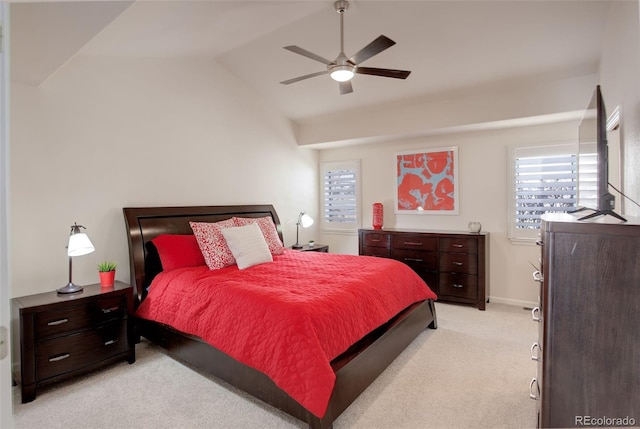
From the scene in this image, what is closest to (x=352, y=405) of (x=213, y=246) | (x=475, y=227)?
(x=213, y=246)

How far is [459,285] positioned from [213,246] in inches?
120

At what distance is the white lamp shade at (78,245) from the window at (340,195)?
12.5ft

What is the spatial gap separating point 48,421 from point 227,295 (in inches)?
51.1

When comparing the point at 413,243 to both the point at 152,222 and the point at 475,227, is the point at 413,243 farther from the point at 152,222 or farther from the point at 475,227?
the point at 152,222

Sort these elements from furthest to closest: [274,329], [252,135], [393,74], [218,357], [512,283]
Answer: [252,135] → [512,283] → [393,74] → [218,357] → [274,329]

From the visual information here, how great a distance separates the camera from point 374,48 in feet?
8.13

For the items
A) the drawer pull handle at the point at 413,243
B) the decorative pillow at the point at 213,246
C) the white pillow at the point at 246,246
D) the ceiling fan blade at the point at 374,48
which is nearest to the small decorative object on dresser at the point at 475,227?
the drawer pull handle at the point at 413,243

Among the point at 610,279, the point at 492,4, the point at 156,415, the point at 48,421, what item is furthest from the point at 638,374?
the point at 48,421

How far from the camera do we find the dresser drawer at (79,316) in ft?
7.96

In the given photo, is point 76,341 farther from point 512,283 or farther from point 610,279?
point 512,283

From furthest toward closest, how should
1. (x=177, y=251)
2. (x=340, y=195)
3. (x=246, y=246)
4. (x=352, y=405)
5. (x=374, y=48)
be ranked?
1. (x=340, y=195)
2. (x=246, y=246)
3. (x=177, y=251)
4. (x=374, y=48)
5. (x=352, y=405)

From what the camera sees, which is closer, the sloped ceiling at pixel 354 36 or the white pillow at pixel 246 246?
the sloped ceiling at pixel 354 36

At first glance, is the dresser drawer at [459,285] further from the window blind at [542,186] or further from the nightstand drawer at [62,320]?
the nightstand drawer at [62,320]

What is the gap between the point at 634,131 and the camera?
193 cm
